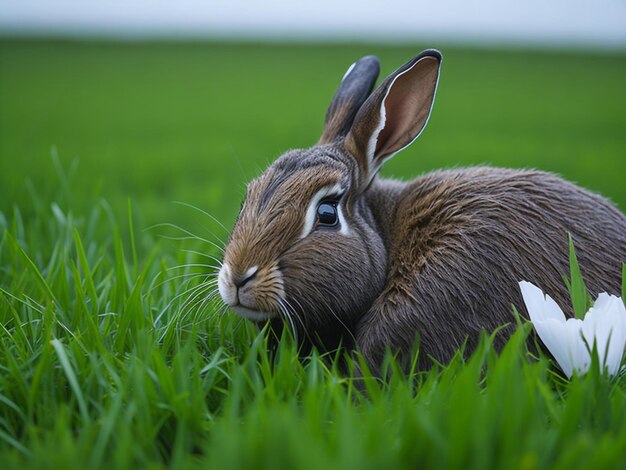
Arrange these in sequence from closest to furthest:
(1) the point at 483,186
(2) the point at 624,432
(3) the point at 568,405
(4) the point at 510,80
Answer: (2) the point at 624,432
(3) the point at 568,405
(1) the point at 483,186
(4) the point at 510,80

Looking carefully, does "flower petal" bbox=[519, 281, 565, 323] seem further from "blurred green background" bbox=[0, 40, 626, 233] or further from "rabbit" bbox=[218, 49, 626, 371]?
"blurred green background" bbox=[0, 40, 626, 233]

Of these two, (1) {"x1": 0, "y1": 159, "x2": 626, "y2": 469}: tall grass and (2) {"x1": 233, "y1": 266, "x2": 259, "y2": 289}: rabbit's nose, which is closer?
(1) {"x1": 0, "y1": 159, "x2": 626, "y2": 469}: tall grass

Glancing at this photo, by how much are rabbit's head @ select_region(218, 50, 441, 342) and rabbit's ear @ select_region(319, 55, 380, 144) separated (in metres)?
0.09

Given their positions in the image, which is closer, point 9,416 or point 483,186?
point 9,416

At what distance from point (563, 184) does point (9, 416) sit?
9.39 ft

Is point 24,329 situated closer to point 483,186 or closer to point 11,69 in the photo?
point 483,186

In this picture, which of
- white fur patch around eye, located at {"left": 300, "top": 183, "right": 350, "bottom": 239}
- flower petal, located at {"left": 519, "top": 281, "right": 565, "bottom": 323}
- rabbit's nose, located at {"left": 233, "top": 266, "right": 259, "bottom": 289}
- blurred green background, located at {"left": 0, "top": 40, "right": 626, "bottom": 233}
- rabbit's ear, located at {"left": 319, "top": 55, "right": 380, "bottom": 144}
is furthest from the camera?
blurred green background, located at {"left": 0, "top": 40, "right": 626, "bottom": 233}

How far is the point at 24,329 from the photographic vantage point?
3.33m

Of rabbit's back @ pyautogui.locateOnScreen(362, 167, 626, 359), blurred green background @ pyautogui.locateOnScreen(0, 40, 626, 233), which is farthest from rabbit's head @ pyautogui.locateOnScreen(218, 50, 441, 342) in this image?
blurred green background @ pyautogui.locateOnScreen(0, 40, 626, 233)

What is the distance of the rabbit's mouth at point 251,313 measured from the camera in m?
3.27

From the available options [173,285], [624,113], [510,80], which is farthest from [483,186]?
[510,80]

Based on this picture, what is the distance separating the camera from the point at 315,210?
351 cm

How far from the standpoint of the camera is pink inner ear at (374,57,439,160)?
3746 mm

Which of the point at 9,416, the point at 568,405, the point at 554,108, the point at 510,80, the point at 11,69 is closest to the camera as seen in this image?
the point at 568,405
